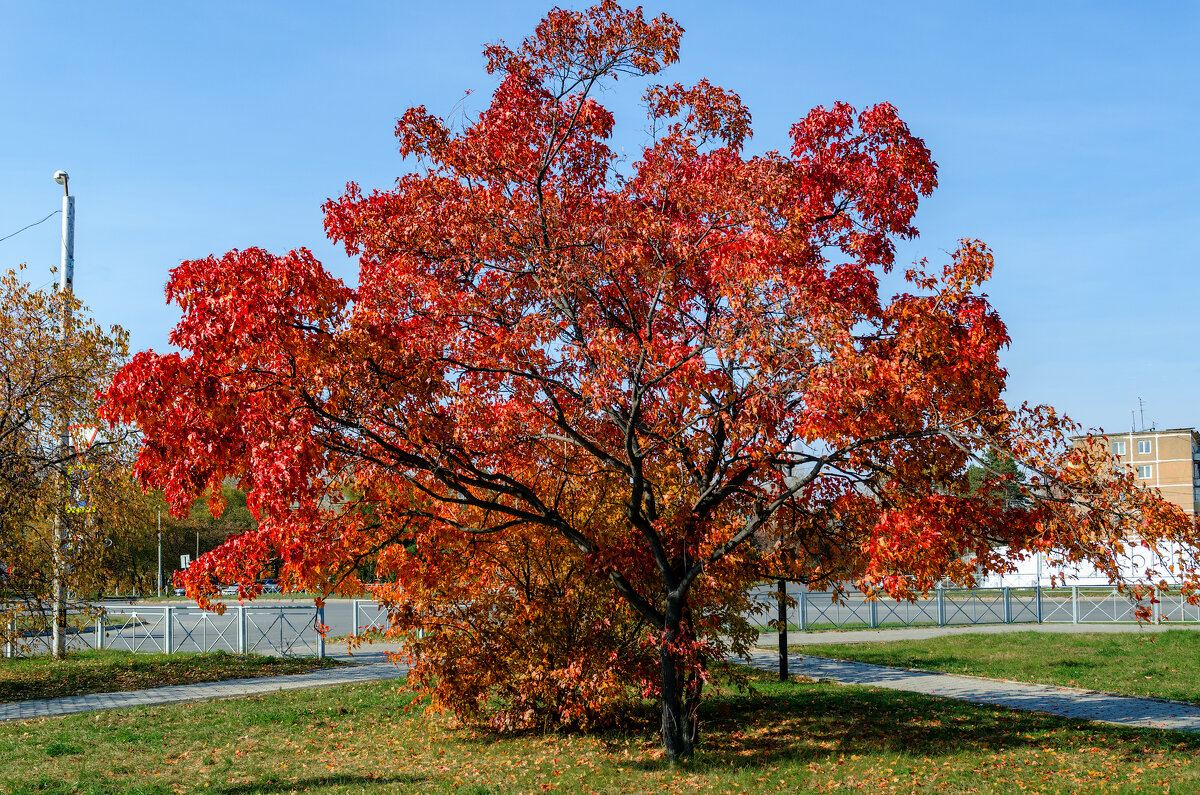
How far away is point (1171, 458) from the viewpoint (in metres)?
74.5

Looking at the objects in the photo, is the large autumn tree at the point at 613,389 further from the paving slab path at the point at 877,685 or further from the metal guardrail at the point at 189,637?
the metal guardrail at the point at 189,637

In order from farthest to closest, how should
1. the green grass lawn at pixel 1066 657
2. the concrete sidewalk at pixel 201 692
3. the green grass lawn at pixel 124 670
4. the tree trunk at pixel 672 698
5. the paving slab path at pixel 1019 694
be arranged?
the green grass lawn at pixel 124 670
the green grass lawn at pixel 1066 657
the concrete sidewalk at pixel 201 692
the paving slab path at pixel 1019 694
the tree trunk at pixel 672 698

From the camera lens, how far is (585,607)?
9.76 meters

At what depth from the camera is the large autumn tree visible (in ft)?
21.8

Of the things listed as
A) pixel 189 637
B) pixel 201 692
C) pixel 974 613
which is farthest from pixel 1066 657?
pixel 189 637

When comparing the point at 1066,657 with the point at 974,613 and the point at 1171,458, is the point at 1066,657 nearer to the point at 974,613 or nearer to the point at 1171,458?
the point at 974,613

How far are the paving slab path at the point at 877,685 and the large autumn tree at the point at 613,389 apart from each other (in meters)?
3.04

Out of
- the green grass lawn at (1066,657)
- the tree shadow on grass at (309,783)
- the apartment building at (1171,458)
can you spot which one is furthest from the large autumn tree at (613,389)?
the apartment building at (1171,458)

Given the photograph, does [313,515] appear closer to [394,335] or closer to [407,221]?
[394,335]

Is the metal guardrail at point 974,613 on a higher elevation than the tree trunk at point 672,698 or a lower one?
lower

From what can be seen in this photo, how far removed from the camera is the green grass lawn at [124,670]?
14.2m

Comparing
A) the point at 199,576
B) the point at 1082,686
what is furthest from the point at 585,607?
the point at 1082,686

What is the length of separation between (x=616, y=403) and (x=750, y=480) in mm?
1772

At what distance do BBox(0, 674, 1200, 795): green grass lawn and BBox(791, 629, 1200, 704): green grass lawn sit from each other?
11.8 feet
